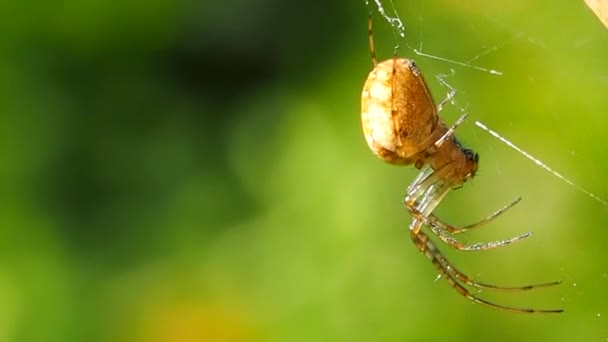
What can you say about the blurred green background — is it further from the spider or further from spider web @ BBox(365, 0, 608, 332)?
the spider

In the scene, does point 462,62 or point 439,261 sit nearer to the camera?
point 439,261

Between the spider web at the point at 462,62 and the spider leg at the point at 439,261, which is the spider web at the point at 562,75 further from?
the spider leg at the point at 439,261

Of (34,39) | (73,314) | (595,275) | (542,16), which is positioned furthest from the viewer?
(34,39)

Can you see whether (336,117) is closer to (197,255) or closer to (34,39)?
(197,255)

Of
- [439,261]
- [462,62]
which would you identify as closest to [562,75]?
[462,62]

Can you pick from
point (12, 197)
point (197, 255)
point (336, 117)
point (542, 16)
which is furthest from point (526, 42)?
point (12, 197)

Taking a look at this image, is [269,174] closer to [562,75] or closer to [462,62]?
[462,62]
